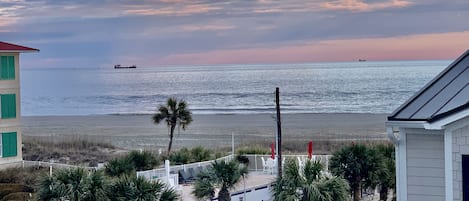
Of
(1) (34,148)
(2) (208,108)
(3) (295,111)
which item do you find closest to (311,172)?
(1) (34,148)

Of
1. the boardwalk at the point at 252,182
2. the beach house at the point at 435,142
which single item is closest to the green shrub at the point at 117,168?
the boardwalk at the point at 252,182

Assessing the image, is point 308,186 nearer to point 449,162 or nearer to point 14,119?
point 449,162

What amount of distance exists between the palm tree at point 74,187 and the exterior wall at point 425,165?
602 cm

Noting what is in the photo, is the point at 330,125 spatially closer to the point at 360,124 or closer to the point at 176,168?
the point at 360,124

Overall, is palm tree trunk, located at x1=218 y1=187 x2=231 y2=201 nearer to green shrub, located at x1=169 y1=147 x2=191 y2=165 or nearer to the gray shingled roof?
the gray shingled roof

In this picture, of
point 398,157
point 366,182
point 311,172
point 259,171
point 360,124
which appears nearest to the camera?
point 398,157

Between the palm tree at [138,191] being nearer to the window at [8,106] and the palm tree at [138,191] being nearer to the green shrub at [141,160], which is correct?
the green shrub at [141,160]

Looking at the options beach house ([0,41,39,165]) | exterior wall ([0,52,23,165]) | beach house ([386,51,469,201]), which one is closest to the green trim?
beach house ([0,41,39,165])

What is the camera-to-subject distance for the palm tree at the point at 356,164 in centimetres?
1733

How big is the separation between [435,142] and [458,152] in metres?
0.53

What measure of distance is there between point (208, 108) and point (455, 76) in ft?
244

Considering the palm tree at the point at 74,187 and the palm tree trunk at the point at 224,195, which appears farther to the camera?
the palm tree trunk at the point at 224,195

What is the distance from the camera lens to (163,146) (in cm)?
4425

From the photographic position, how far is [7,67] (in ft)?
90.1
